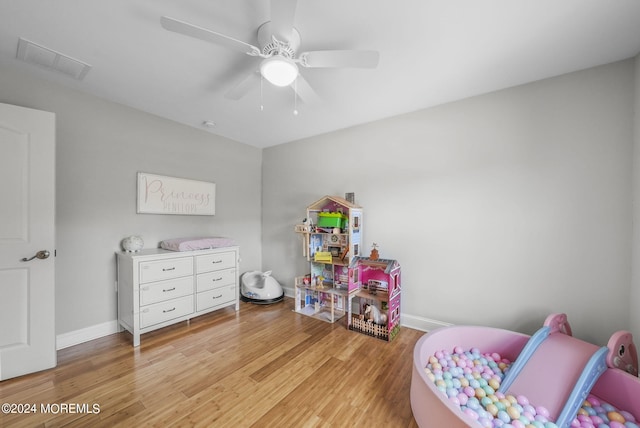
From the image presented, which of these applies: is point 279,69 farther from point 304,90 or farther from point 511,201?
point 511,201

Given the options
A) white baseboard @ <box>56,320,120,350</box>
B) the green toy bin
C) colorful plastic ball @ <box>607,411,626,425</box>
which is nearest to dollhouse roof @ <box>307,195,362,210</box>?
the green toy bin

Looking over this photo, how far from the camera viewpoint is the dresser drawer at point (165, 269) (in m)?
2.15

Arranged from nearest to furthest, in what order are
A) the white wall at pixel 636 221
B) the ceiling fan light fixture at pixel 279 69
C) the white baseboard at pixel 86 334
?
the ceiling fan light fixture at pixel 279 69, the white wall at pixel 636 221, the white baseboard at pixel 86 334

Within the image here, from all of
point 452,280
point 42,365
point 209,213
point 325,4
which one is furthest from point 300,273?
point 325,4

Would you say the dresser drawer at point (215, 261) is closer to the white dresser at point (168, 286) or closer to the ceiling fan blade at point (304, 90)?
the white dresser at point (168, 286)

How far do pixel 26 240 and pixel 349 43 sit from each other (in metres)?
2.71

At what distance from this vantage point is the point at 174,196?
2.79 metres

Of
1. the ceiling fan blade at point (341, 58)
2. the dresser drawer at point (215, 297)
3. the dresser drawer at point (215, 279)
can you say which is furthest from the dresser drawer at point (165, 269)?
the ceiling fan blade at point (341, 58)

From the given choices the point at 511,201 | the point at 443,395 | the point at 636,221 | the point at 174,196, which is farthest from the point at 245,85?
the point at 636,221

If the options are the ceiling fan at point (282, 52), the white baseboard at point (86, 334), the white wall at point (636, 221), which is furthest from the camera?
the white baseboard at point (86, 334)

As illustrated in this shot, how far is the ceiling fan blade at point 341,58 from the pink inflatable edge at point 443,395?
179cm

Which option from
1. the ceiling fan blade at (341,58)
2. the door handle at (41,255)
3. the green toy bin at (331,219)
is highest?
the ceiling fan blade at (341,58)

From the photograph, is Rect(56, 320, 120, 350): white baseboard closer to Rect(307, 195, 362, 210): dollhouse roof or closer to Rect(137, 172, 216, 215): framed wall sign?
Rect(137, 172, 216, 215): framed wall sign

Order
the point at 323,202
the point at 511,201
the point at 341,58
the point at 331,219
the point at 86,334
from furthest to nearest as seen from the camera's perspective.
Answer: the point at 323,202 → the point at 331,219 → the point at 86,334 → the point at 511,201 → the point at 341,58
